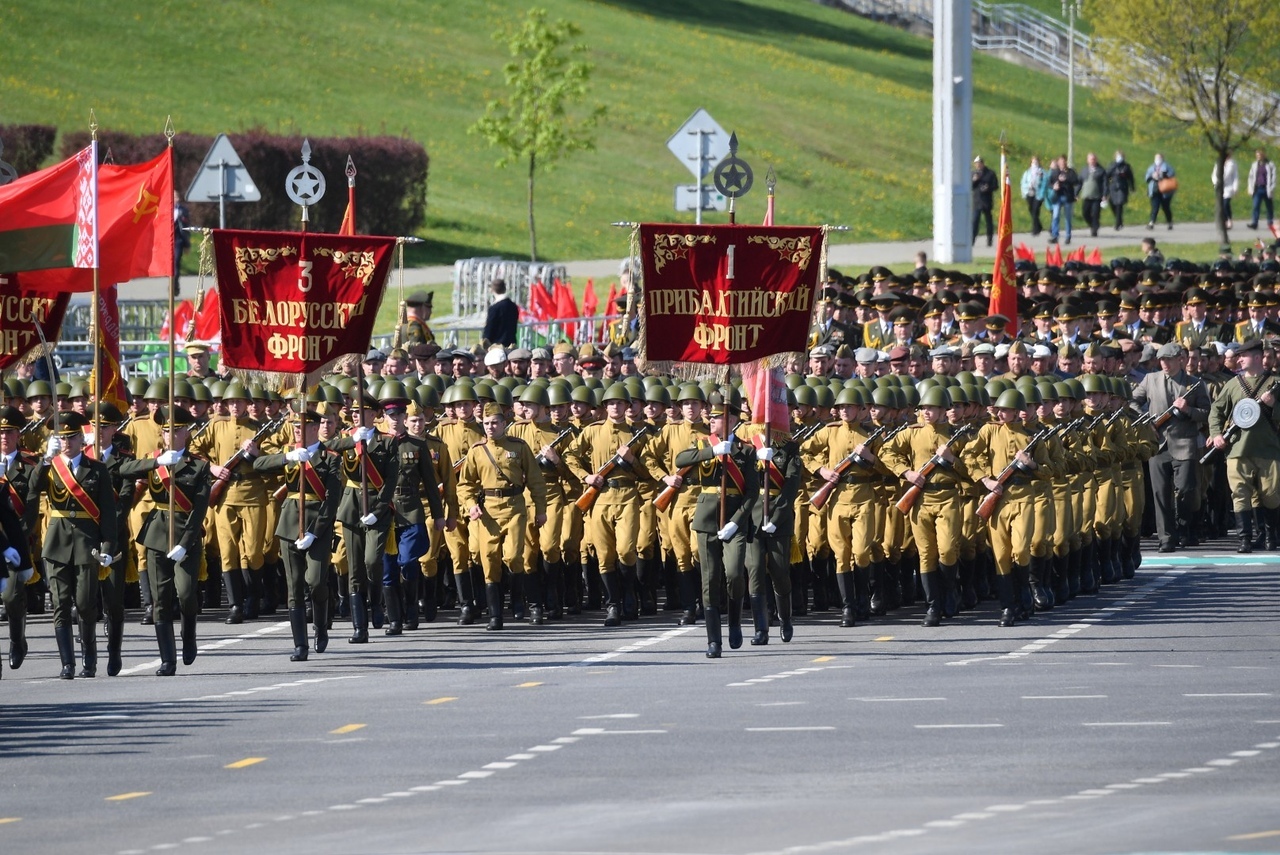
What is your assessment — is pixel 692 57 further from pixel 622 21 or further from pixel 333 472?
pixel 333 472

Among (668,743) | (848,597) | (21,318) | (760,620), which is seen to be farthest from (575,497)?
(668,743)

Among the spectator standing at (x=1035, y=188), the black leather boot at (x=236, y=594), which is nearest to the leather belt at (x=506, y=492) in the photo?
the black leather boot at (x=236, y=594)

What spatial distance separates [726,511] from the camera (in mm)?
17047

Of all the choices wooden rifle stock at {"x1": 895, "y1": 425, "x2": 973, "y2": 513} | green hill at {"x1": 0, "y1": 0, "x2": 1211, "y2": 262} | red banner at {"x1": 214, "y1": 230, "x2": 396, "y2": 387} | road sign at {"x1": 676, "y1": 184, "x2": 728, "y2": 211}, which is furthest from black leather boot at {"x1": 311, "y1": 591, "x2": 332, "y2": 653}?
green hill at {"x1": 0, "y1": 0, "x2": 1211, "y2": 262}

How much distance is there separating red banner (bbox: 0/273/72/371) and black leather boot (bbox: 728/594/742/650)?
5.42 meters

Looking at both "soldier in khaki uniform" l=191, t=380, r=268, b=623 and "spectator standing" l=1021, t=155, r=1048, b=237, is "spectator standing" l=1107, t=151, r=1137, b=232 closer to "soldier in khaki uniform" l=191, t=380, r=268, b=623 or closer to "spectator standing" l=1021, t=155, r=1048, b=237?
"spectator standing" l=1021, t=155, r=1048, b=237

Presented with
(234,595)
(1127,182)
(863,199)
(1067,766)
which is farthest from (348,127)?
(1067,766)

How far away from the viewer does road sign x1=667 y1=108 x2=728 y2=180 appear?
73.0 feet

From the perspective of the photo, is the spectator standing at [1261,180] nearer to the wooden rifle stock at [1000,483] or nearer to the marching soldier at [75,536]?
the wooden rifle stock at [1000,483]

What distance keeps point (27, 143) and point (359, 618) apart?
30389mm

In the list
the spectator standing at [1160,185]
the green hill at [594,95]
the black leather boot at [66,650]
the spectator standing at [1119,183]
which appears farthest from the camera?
the green hill at [594,95]

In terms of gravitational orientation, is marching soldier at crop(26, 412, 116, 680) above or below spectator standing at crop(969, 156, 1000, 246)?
below

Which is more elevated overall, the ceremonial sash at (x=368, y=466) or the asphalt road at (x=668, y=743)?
the ceremonial sash at (x=368, y=466)

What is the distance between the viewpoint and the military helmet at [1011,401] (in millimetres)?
18969
